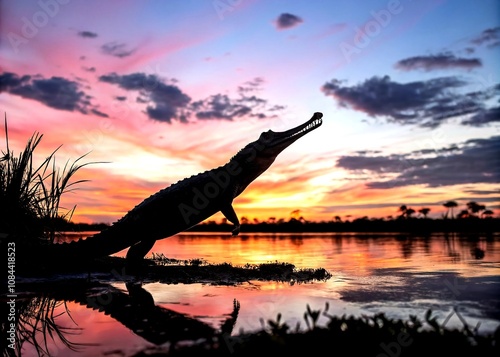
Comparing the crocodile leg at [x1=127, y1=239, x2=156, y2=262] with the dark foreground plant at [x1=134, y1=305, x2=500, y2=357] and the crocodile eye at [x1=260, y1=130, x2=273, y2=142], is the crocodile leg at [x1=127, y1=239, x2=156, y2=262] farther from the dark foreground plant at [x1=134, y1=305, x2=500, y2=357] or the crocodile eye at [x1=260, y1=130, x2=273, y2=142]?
the dark foreground plant at [x1=134, y1=305, x2=500, y2=357]

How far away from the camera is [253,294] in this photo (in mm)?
8070

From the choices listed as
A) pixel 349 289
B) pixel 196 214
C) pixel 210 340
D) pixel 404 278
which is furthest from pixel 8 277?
pixel 404 278

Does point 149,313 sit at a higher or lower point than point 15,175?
lower

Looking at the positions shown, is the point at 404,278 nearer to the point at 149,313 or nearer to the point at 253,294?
the point at 253,294

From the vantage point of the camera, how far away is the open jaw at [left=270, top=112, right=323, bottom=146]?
12.7m

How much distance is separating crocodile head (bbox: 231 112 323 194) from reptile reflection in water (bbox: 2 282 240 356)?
16.8 ft

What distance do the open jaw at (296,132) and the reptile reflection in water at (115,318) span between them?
6.31 m

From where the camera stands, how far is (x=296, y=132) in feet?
42.1

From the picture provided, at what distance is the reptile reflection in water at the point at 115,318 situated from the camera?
5073mm

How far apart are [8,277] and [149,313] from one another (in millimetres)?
4867

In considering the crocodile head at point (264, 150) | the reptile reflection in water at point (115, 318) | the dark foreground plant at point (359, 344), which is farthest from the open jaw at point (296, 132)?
the dark foreground plant at point (359, 344)

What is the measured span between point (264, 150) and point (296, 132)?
44.1 inches

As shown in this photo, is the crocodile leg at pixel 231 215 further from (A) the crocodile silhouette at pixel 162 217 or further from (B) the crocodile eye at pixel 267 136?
(B) the crocodile eye at pixel 267 136

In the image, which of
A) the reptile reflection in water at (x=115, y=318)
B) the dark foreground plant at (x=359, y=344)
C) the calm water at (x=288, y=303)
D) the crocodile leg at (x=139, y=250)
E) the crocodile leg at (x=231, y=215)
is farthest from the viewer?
the crocodile leg at (x=231, y=215)
